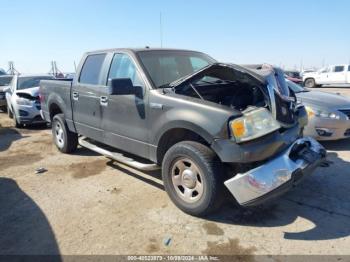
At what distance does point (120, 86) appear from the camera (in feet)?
12.7

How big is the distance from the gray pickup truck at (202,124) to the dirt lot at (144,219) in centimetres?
36

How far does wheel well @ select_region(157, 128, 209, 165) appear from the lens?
3794 millimetres

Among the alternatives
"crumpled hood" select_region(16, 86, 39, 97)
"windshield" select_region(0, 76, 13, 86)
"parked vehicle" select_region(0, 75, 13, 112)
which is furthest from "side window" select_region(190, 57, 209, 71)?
"windshield" select_region(0, 76, 13, 86)

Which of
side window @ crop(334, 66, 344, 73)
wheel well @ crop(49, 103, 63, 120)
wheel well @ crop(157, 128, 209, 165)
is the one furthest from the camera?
side window @ crop(334, 66, 344, 73)

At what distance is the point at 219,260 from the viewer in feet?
9.55

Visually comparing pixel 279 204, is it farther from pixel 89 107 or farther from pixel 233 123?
pixel 89 107

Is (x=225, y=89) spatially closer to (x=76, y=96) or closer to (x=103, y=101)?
(x=103, y=101)

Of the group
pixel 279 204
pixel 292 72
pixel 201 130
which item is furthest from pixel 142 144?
pixel 292 72

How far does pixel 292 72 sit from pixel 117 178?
22.6 metres

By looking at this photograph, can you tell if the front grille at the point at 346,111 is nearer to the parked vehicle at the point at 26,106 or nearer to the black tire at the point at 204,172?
the black tire at the point at 204,172

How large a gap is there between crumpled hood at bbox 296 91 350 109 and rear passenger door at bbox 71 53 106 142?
154 inches

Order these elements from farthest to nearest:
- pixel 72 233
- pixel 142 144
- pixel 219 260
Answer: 1. pixel 142 144
2. pixel 72 233
3. pixel 219 260

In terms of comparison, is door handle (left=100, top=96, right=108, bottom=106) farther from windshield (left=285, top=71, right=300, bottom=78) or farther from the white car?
the white car

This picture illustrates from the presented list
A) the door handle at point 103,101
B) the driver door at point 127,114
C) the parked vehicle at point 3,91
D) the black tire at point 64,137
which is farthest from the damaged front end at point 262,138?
the parked vehicle at point 3,91
